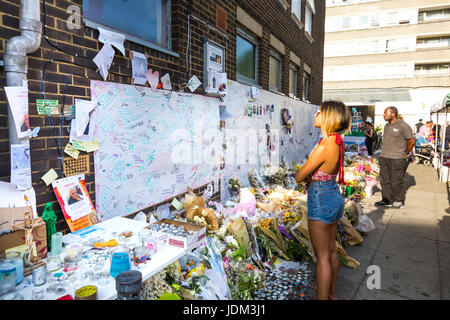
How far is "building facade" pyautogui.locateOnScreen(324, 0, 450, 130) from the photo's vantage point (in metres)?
26.5

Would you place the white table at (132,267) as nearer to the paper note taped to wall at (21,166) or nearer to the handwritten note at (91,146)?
the paper note taped to wall at (21,166)

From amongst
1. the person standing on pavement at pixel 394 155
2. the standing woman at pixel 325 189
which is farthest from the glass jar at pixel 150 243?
the person standing on pavement at pixel 394 155

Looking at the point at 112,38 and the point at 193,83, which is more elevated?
the point at 112,38

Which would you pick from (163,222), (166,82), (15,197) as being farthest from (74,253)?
(166,82)

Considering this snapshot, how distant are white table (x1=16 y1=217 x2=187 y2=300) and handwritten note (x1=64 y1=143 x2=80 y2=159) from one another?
66 centimetres

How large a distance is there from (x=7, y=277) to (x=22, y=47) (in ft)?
5.10

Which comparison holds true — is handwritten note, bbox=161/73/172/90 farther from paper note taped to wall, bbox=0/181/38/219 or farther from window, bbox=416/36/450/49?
window, bbox=416/36/450/49

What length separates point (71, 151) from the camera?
255 cm

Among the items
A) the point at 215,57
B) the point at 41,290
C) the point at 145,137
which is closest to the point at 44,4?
the point at 145,137

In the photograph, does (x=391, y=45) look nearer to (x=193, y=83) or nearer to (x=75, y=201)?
(x=193, y=83)

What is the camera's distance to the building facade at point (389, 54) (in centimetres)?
2650

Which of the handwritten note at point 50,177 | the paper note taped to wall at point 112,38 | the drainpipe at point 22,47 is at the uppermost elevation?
the paper note taped to wall at point 112,38

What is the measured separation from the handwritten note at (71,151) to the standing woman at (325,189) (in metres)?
2.04

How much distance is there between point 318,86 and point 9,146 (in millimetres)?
13533
